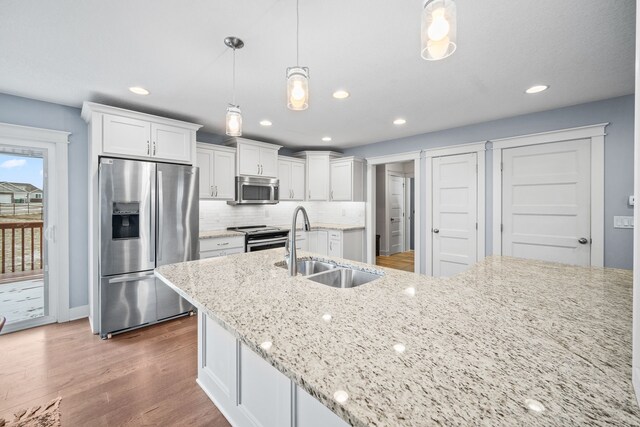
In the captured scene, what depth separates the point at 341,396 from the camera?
1.97ft

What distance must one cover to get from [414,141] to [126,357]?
14.9 feet

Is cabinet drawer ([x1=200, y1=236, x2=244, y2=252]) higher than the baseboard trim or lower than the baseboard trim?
higher

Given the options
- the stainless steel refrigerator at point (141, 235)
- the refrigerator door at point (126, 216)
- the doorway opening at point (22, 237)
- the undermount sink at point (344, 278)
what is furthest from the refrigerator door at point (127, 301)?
the undermount sink at point (344, 278)

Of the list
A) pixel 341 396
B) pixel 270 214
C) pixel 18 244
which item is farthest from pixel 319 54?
pixel 18 244

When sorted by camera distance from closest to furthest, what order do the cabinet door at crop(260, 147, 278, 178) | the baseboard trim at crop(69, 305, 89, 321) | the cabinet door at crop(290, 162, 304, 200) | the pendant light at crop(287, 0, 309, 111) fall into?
the pendant light at crop(287, 0, 309, 111) < the baseboard trim at crop(69, 305, 89, 321) < the cabinet door at crop(260, 147, 278, 178) < the cabinet door at crop(290, 162, 304, 200)

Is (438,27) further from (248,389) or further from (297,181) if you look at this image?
(297,181)

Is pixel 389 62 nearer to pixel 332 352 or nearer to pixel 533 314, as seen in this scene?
pixel 533 314

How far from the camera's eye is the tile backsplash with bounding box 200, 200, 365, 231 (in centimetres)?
437

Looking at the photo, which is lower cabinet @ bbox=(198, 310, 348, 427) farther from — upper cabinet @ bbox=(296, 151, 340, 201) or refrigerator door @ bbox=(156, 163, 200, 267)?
upper cabinet @ bbox=(296, 151, 340, 201)

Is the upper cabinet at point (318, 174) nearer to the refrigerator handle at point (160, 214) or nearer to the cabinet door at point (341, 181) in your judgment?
the cabinet door at point (341, 181)

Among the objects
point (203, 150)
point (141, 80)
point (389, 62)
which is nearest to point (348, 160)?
point (203, 150)

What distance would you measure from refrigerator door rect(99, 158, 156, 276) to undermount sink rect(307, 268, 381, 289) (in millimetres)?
2200

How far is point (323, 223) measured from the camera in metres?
5.73

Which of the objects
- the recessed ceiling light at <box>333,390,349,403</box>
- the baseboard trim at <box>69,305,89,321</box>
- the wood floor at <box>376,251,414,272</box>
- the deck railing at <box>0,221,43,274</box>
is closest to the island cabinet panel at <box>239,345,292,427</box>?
the recessed ceiling light at <box>333,390,349,403</box>
